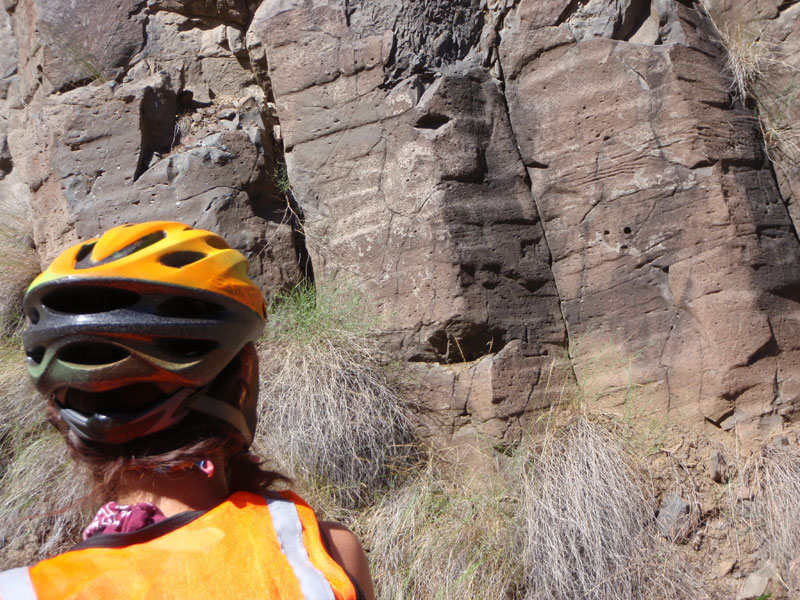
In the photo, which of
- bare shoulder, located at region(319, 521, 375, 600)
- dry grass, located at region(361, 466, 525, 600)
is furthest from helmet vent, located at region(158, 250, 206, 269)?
dry grass, located at region(361, 466, 525, 600)

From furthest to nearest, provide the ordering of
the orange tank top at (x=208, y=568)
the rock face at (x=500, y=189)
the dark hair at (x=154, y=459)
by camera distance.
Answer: the rock face at (x=500, y=189) < the dark hair at (x=154, y=459) < the orange tank top at (x=208, y=568)

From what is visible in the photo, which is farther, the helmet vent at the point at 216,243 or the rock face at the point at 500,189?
the rock face at the point at 500,189

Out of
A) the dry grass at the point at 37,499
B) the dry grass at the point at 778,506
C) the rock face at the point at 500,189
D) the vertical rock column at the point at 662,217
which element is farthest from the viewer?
the rock face at the point at 500,189

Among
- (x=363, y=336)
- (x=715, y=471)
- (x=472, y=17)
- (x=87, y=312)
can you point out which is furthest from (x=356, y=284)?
(x=87, y=312)

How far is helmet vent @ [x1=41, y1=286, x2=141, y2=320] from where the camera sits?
1381 mm

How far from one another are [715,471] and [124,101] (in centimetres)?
372

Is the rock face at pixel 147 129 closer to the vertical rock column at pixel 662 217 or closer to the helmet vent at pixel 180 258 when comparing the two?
the vertical rock column at pixel 662 217

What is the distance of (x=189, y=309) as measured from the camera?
56.8 inches

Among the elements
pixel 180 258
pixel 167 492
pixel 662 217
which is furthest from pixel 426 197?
pixel 167 492

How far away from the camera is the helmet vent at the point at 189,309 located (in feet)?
4.59

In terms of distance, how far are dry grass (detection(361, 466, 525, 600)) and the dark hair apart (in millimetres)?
1898

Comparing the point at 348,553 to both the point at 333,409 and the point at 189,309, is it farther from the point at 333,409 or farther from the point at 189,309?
the point at 333,409

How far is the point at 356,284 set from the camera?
13.7ft

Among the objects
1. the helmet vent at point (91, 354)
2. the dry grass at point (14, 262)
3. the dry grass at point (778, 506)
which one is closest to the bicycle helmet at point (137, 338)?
the helmet vent at point (91, 354)
